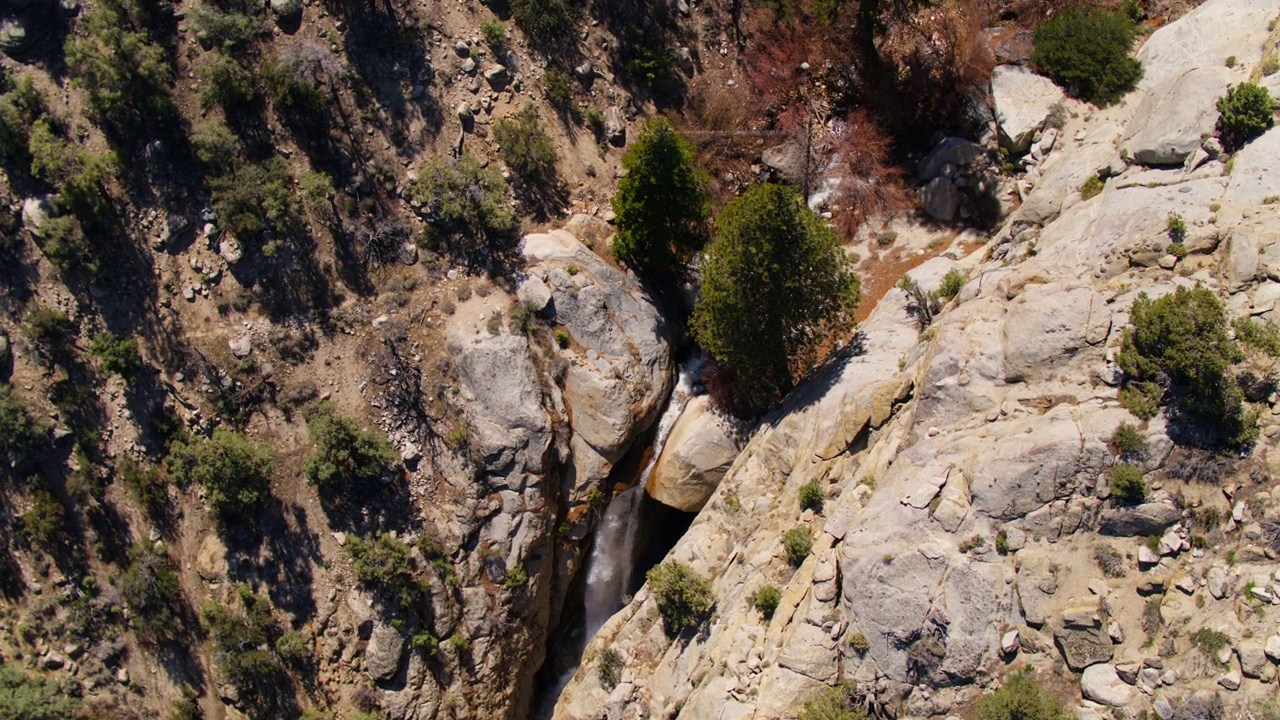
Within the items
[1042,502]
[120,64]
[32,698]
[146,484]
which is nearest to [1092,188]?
[1042,502]

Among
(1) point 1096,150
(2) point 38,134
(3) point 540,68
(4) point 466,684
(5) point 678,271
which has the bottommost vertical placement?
(4) point 466,684

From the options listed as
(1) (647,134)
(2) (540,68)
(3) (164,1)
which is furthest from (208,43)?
(1) (647,134)

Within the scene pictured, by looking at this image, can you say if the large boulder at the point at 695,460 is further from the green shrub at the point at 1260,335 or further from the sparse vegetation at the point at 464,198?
the green shrub at the point at 1260,335

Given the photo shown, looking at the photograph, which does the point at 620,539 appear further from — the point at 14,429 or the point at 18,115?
the point at 18,115

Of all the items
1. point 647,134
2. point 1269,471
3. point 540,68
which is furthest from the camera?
point 540,68

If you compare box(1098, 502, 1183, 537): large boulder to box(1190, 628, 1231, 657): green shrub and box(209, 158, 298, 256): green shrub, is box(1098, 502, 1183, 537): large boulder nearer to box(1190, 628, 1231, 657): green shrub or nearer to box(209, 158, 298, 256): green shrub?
box(1190, 628, 1231, 657): green shrub

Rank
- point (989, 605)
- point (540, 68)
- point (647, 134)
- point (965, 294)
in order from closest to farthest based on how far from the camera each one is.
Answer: point (989, 605) < point (965, 294) < point (647, 134) < point (540, 68)

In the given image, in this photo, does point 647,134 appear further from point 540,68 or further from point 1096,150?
point 1096,150
